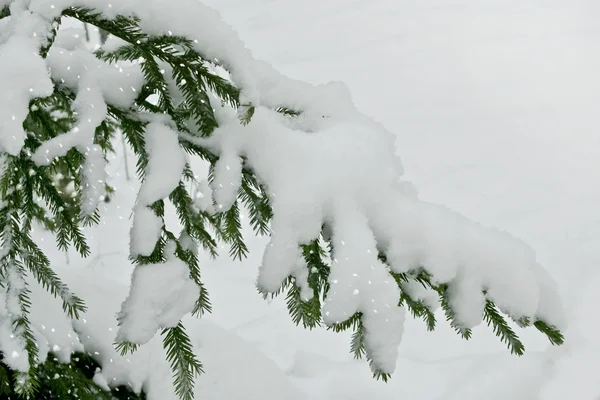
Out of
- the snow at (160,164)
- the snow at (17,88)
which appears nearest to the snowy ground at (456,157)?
the snow at (160,164)

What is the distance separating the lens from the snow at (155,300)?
4.25 ft

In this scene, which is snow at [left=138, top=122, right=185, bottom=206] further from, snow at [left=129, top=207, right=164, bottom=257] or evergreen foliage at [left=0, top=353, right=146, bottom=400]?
evergreen foliage at [left=0, top=353, right=146, bottom=400]

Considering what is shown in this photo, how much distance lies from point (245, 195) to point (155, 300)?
0.46m

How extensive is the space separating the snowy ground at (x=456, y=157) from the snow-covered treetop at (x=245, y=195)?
135 centimetres

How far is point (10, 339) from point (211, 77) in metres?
0.92

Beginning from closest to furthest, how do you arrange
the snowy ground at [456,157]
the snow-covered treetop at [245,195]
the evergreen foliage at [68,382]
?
the snow-covered treetop at [245,195] → the evergreen foliage at [68,382] → the snowy ground at [456,157]

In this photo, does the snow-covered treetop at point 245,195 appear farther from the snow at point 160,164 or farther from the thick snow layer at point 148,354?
the thick snow layer at point 148,354

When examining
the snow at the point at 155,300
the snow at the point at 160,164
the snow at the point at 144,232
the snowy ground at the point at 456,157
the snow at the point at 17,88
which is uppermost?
the snow at the point at 17,88

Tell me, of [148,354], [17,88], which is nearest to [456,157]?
[148,354]

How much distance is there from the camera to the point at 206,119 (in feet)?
5.00

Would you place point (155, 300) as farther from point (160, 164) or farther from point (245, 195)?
point (245, 195)

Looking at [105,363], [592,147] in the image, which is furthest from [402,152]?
[105,363]

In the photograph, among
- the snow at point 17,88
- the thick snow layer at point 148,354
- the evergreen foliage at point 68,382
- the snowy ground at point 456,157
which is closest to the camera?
the snow at point 17,88

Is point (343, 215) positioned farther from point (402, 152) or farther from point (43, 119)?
point (402, 152)
